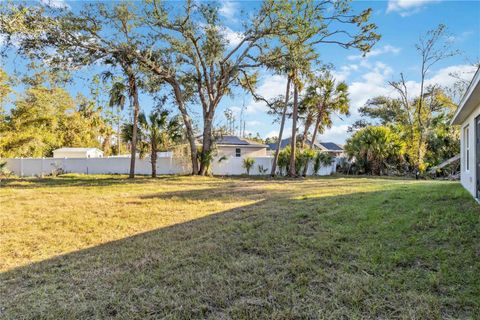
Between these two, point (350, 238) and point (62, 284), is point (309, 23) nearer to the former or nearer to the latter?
point (350, 238)

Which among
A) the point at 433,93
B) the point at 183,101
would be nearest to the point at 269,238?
the point at 183,101

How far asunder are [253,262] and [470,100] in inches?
224

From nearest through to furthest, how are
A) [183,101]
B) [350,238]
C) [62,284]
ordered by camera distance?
[62,284]
[350,238]
[183,101]

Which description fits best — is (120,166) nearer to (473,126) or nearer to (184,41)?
(184,41)

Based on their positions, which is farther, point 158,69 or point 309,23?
point 158,69

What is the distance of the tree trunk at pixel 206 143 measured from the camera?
17.7 m

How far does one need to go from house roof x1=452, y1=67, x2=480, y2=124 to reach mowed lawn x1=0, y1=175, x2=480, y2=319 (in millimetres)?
2011

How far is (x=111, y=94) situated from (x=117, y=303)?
14609 mm

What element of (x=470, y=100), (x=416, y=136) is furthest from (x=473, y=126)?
(x=416, y=136)

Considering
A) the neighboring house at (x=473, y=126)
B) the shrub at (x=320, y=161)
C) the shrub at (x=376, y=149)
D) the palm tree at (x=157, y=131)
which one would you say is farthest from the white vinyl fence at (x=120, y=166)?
the neighboring house at (x=473, y=126)

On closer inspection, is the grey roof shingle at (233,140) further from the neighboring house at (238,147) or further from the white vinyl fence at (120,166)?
the white vinyl fence at (120,166)

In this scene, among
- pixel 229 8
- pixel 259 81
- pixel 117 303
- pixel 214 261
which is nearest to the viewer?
pixel 117 303

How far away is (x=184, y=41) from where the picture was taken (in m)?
15.8

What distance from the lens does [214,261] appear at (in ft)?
12.9
